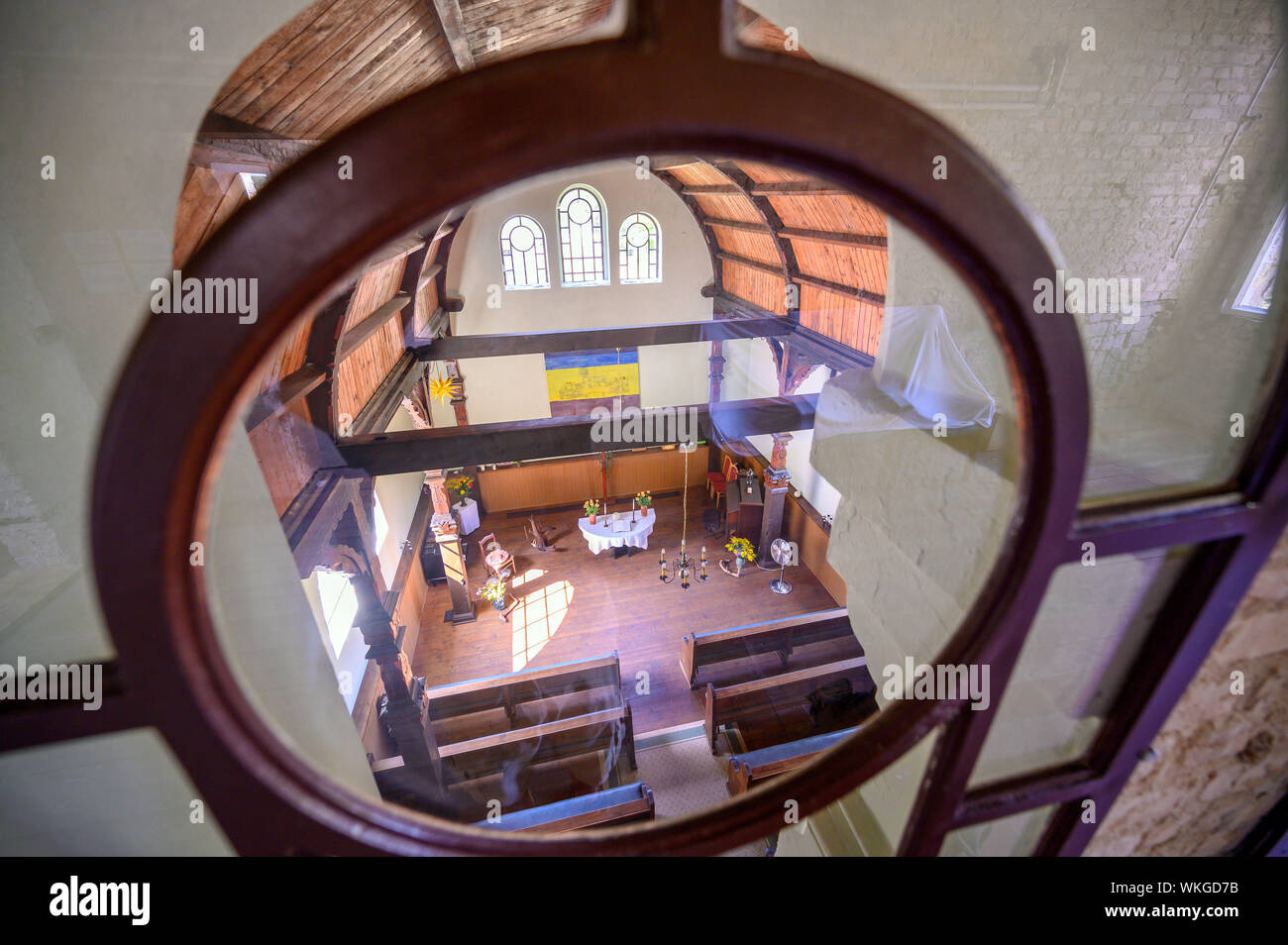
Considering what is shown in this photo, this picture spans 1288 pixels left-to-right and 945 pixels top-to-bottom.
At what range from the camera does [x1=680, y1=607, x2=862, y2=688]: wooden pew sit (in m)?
6.18

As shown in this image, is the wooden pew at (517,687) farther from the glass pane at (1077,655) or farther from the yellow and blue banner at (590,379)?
the yellow and blue banner at (590,379)

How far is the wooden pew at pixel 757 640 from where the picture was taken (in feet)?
20.3

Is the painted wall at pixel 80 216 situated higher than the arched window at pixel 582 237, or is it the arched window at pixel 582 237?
the arched window at pixel 582 237

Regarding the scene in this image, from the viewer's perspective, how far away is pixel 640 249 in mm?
10094

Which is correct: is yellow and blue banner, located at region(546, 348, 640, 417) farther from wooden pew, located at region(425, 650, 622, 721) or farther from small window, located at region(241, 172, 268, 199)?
small window, located at region(241, 172, 268, 199)

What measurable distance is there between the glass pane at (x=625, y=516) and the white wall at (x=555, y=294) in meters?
0.05

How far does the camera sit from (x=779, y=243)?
23.8 feet

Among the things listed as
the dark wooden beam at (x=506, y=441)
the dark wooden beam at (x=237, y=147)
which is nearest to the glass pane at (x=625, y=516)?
the dark wooden beam at (x=506, y=441)

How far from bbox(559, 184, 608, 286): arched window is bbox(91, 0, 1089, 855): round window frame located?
10.2 metres

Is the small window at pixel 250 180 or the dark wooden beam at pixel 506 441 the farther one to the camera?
the dark wooden beam at pixel 506 441

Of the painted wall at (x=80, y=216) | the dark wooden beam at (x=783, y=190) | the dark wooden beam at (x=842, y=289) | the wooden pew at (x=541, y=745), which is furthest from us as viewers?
the dark wooden beam at (x=842, y=289)

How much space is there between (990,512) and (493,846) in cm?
134

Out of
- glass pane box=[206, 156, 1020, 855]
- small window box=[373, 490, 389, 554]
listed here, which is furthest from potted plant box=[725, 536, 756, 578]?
small window box=[373, 490, 389, 554]
